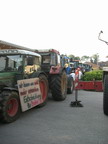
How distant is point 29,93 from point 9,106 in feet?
3.01

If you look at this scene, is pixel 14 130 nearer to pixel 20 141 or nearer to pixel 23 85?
pixel 20 141

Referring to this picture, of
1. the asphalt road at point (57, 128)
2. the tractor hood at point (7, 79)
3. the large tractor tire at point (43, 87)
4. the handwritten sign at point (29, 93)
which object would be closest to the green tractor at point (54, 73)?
the large tractor tire at point (43, 87)

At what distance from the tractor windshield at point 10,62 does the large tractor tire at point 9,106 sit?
3.90 ft

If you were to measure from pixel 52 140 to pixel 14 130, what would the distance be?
3.43ft

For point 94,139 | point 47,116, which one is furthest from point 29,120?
point 94,139

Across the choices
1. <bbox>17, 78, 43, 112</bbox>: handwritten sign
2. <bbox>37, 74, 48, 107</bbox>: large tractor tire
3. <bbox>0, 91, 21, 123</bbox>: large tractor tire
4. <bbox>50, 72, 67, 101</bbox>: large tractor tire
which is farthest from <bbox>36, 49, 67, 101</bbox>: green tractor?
<bbox>0, 91, 21, 123</bbox>: large tractor tire

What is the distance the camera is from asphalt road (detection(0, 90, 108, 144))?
371 cm

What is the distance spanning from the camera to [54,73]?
7461 millimetres

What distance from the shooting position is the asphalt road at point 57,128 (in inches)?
146

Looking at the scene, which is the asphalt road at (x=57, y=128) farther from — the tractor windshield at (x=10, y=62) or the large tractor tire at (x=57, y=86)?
the tractor windshield at (x=10, y=62)

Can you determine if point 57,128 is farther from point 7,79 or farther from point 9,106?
point 7,79

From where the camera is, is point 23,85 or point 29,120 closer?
point 29,120

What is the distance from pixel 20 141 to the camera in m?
3.62

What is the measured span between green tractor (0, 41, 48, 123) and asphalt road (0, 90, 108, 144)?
1.12 feet
